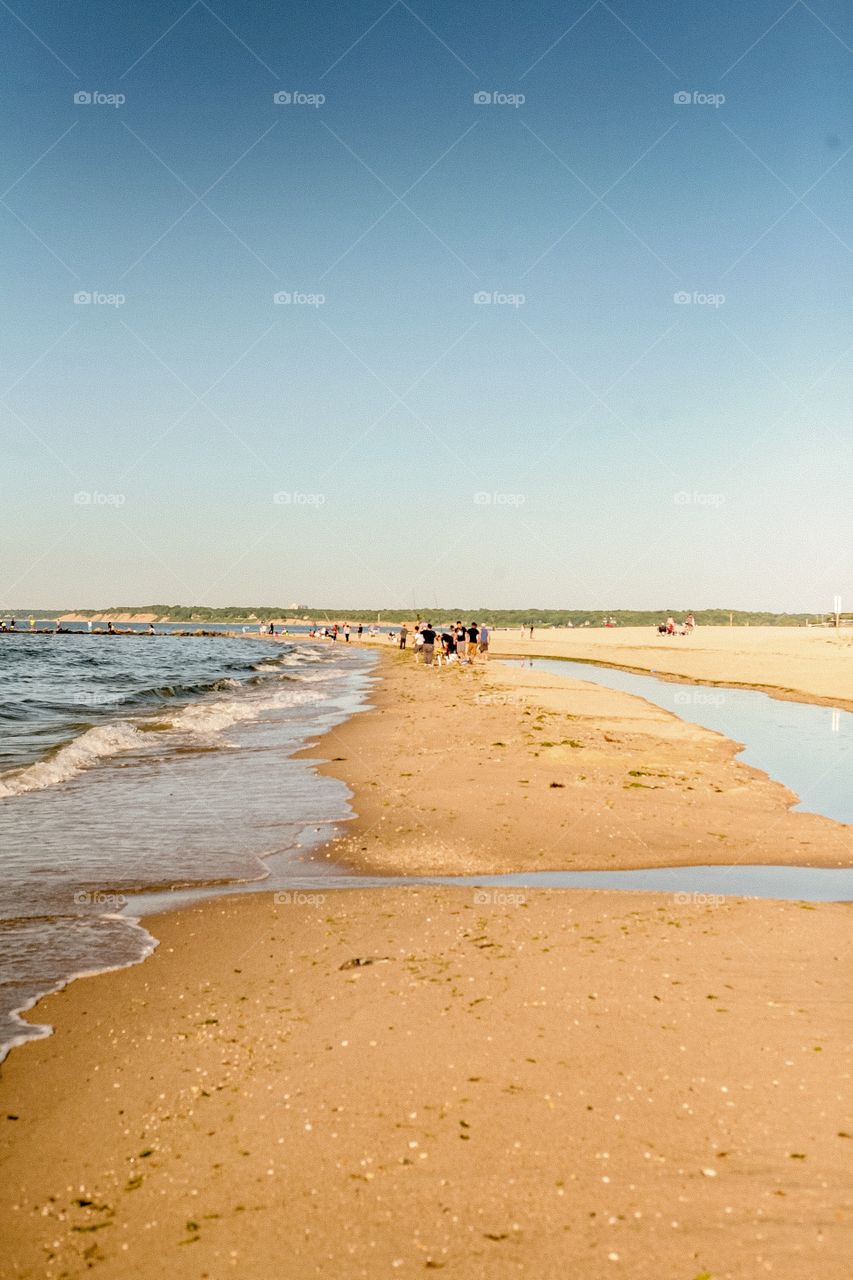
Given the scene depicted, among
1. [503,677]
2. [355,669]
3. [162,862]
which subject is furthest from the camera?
[355,669]

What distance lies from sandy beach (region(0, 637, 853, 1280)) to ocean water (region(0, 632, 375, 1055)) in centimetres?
86

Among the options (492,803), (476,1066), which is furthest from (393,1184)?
(492,803)

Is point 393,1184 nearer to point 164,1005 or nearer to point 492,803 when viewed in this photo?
point 164,1005

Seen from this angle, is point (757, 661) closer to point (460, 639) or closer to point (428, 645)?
point (460, 639)

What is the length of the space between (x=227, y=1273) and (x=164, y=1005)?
9.22ft

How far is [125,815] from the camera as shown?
1288 centimetres

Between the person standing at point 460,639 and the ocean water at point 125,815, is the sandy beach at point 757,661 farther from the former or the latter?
the ocean water at point 125,815

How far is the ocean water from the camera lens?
25.2 feet

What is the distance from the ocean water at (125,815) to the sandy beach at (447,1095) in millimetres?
857

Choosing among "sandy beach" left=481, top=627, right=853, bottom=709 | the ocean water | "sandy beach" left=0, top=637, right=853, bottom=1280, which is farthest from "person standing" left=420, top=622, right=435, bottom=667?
"sandy beach" left=0, top=637, right=853, bottom=1280

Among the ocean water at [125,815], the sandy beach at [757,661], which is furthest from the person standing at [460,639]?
the ocean water at [125,815]

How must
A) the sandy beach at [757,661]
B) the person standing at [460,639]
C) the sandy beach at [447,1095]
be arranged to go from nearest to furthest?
the sandy beach at [447,1095]
the sandy beach at [757,661]
the person standing at [460,639]

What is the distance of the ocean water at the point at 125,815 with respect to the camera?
7688 millimetres

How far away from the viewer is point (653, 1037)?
5.50 metres
